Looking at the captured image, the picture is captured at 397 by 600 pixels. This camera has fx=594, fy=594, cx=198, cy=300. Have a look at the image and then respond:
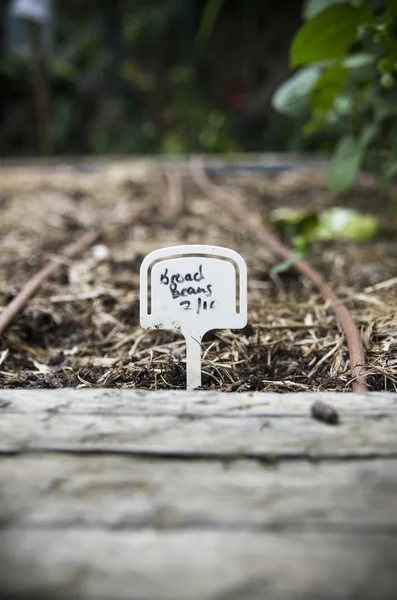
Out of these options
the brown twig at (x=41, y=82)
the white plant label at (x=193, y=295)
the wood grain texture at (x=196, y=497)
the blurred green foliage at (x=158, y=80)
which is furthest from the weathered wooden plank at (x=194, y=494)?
the blurred green foliage at (x=158, y=80)

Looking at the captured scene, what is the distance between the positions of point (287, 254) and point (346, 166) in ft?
1.25

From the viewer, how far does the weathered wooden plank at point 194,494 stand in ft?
1.94

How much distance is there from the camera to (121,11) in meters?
7.48

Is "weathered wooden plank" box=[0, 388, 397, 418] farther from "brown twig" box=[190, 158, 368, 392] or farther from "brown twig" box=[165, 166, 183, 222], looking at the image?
"brown twig" box=[165, 166, 183, 222]

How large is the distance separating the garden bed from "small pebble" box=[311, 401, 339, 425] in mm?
202

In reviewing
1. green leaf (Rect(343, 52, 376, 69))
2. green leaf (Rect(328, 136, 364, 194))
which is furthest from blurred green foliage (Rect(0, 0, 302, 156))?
green leaf (Rect(343, 52, 376, 69))

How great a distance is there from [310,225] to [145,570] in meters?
1.81

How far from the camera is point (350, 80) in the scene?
2082mm

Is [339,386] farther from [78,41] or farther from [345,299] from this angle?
[78,41]

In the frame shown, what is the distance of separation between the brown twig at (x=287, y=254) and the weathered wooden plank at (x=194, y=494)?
323 millimetres

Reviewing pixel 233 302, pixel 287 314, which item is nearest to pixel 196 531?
pixel 233 302

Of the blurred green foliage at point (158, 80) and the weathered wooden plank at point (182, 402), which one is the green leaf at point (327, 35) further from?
the blurred green foliage at point (158, 80)

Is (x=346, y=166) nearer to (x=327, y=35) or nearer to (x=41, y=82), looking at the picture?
(x=327, y=35)

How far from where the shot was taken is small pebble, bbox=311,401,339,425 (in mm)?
776
